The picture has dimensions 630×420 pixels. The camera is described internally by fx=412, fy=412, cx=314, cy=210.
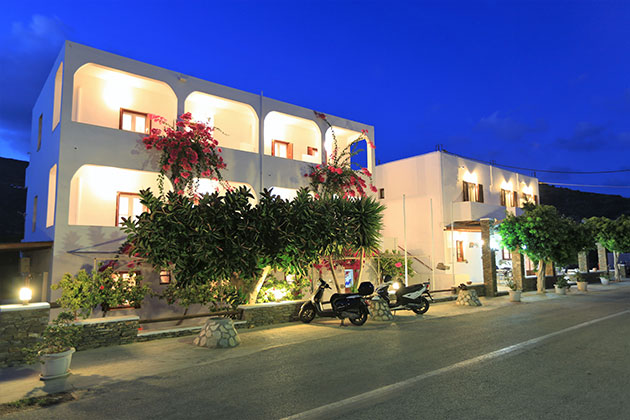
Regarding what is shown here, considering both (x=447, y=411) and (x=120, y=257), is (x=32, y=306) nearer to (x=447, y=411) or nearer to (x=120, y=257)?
(x=120, y=257)

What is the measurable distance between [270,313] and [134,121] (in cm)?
822

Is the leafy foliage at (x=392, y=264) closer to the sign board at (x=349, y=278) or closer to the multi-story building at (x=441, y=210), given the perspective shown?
the multi-story building at (x=441, y=210)

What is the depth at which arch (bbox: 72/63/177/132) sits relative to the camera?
13.4 meters

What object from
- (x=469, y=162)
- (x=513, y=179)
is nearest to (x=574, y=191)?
(x=513, y=179)

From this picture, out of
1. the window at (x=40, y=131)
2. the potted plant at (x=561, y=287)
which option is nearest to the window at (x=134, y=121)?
the window at (x=40, y=131)

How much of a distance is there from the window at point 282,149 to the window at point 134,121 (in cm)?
533

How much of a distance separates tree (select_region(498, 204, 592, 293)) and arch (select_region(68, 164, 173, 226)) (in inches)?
639

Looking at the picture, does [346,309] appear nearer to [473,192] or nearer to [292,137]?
[292,137]

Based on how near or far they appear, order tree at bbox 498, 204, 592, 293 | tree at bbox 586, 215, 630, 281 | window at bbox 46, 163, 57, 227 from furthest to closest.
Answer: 1. tree at bbox 586, 215, 630, 281
2. tree at bbox 498, 204, 592, 293
3. window at bbox 46, 163, 57, 227

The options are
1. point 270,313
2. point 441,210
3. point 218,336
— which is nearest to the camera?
point 218,336

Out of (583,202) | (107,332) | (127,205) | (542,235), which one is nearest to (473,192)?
(542,235)

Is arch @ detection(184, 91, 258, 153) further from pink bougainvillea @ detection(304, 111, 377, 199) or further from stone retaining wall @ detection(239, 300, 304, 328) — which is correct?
stone retaining wall @ detection(239, 300, 304, 328)

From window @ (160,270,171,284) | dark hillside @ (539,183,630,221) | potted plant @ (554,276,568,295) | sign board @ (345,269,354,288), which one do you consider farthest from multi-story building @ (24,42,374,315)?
dark hillside @ (539,183,630,221)

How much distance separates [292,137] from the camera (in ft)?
61.1
